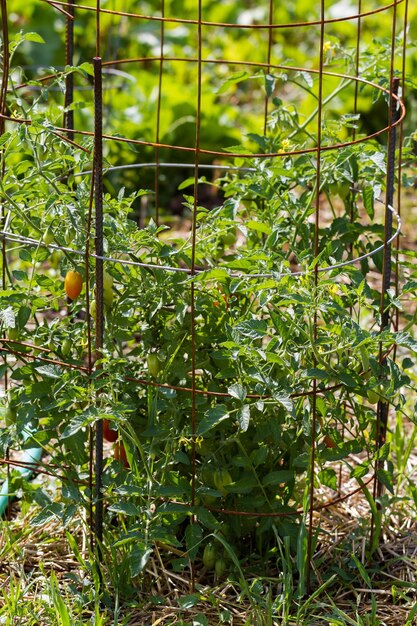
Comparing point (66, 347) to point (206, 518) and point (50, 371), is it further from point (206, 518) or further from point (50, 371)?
point (206, 518)

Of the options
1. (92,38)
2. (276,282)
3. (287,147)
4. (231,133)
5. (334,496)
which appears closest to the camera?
(276,282)

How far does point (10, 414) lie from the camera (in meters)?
2.32

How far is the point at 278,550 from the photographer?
Answer: 2436 millimetres

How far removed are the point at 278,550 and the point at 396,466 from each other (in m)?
0.62

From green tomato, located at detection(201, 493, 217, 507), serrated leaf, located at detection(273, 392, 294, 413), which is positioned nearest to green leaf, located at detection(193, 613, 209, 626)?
green tomato, located at detection(201, 493, 217, 507)

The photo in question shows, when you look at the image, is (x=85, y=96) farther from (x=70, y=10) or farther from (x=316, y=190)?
(x=316, y=190)

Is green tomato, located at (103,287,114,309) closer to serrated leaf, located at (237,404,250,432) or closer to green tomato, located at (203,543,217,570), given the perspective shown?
serrated leaf, located at (237,404,250,432)

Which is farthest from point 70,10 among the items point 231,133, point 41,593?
point 231,133

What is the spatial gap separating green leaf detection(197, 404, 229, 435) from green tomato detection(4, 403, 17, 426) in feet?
1.53

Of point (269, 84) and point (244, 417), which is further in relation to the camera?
point (269, 84)

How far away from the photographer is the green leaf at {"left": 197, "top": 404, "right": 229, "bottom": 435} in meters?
2.11

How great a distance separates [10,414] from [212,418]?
19.7 inches

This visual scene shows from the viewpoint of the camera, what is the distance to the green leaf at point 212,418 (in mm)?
2113

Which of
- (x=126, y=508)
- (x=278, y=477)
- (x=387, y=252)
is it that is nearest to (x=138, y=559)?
(x=126, y=508)
